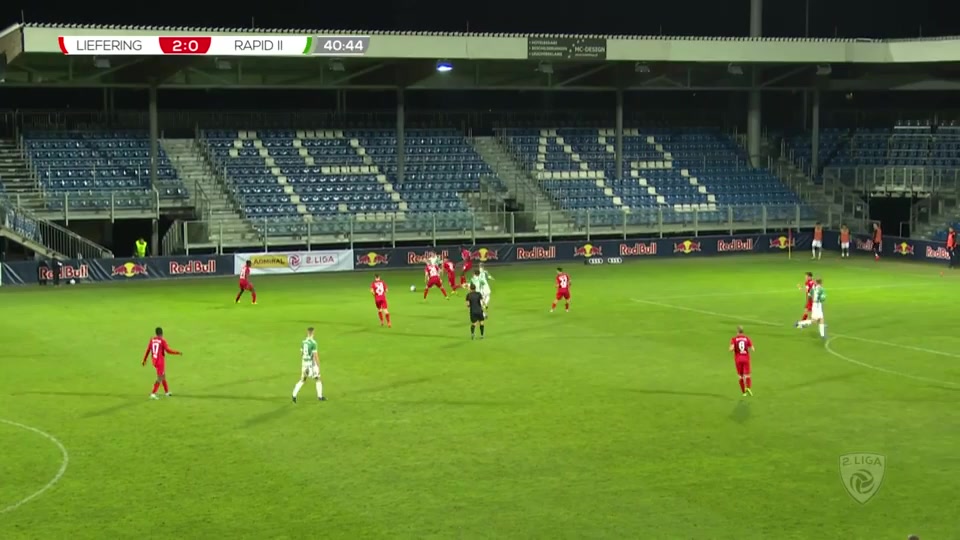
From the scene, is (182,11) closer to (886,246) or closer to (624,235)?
(624,235)

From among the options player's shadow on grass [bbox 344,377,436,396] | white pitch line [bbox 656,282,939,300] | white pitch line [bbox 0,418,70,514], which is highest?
white pitch line [bbox 656,282,939,300]

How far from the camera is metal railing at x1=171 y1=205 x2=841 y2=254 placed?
5212cm

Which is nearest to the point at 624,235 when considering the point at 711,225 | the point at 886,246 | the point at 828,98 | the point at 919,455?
the point at 711,225

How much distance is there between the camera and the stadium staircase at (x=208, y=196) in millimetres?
52031

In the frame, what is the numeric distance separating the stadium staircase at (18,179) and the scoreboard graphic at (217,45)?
22.0 feet

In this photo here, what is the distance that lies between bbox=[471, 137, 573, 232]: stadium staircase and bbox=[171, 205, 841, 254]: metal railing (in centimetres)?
A: 10

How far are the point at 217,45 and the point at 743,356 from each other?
32220 mm

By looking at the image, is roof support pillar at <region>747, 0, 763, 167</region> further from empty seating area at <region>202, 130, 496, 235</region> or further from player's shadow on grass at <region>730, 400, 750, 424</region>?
player's shadow on grass at <region>730, 400, 750, 424</region>

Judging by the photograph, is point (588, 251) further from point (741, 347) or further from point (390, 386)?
point (741, 347)

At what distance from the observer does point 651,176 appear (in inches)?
2522

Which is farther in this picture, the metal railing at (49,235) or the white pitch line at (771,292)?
the metal railing at (49,235)

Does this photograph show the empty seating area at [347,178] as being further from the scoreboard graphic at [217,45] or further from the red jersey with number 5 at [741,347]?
the red jersey with number 5 at [741,347]

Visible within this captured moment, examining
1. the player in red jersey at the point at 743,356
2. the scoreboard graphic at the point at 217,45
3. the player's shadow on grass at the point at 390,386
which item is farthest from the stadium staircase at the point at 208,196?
the player in red jersey at the point at 743,356

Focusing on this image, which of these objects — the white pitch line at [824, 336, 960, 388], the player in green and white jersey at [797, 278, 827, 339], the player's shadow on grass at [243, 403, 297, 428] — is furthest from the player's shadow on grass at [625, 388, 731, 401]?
the player in green and white jersey at [797, 278, 827, 339]
